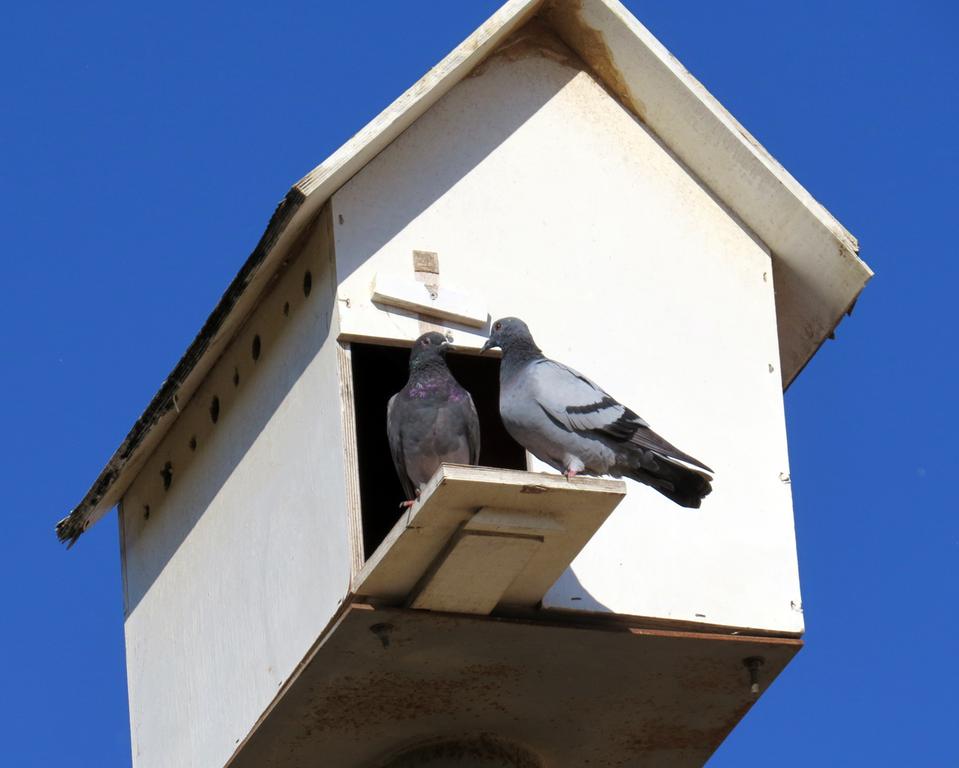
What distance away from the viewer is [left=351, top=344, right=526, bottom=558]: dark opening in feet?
35.1

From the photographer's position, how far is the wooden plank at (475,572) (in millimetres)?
8344

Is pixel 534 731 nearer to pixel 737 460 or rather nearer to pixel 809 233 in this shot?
pixel 737 460

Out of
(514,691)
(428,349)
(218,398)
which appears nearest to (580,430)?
(428,349)

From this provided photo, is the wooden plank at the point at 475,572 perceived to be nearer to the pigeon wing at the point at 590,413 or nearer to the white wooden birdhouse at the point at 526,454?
the white wooden birdhouse at the point at 526,454

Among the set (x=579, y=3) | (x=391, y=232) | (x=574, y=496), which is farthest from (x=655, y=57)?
(x=574, y=496)

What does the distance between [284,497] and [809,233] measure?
2.46 m

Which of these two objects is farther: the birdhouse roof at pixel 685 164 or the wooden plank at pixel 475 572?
the birdhouse roof at pixel 685 164

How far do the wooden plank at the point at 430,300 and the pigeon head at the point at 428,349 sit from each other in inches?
5.2

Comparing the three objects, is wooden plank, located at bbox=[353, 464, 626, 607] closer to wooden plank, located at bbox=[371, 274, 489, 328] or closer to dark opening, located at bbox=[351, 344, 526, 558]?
wooden plank, located at bbox=[371, 274, 489, 328]

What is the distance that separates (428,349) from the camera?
896 cm

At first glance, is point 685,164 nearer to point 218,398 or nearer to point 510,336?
point 510,336

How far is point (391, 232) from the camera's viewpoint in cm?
919

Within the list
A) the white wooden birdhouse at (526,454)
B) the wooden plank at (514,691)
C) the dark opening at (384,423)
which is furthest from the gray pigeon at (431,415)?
the dark opening at (384,423)

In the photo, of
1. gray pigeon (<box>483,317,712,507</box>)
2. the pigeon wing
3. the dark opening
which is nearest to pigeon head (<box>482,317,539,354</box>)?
gray pigeon (<box>483,317,712,507</box>)
